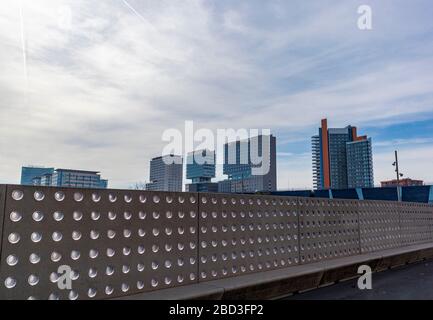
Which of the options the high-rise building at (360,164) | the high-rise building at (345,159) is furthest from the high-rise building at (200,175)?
the high-rise building at (360,164)

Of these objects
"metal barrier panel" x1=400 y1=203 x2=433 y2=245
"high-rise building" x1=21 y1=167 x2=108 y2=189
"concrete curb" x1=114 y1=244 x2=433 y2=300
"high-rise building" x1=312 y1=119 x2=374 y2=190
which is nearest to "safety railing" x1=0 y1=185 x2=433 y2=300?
"concrete curb" x1=114 y1=244 x2=433 y2=300

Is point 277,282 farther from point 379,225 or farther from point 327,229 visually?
point 379,225

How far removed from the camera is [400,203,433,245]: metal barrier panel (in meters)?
10.7

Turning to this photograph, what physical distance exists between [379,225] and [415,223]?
9.30ft

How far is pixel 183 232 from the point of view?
502 cm

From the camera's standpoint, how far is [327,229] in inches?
298

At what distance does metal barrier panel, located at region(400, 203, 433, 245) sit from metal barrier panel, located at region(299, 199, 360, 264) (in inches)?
125

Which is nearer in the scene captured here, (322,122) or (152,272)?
(152,272)

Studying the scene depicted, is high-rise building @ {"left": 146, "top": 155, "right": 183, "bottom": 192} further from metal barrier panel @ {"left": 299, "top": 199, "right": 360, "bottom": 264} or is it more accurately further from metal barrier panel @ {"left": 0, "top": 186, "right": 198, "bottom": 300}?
metal barrier panel @ {"left": 0, "top": 186, "right": 198, "bottom": 300}

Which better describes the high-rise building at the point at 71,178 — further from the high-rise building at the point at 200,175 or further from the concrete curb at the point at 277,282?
the concrete curb at the point at 277,282

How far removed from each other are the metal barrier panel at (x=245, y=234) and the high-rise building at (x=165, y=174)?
5795cm
